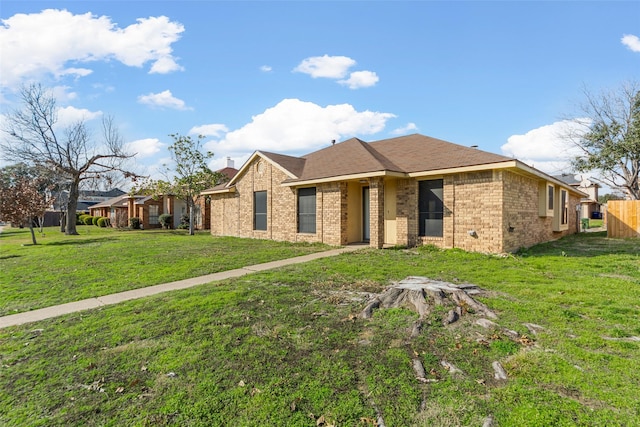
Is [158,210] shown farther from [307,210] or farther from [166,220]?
[307,210]

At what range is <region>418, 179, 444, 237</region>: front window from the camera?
11.7m

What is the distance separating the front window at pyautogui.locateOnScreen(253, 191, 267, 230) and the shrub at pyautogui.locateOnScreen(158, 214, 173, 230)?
52.9 feet

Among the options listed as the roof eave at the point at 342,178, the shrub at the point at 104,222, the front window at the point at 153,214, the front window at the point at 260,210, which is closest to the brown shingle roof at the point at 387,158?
the roof eave at the point at 342,178

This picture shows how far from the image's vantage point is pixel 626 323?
437cm

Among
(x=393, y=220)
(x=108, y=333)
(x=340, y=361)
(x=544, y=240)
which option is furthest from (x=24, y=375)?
(x=544, y=240)

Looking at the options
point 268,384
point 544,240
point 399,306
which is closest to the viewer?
point 268,384

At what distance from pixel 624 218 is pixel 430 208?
512 inches

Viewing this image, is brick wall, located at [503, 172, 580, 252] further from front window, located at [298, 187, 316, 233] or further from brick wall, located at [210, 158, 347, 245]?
front window, located at [298, 187, 316, 233]

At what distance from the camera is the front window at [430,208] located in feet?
38.4

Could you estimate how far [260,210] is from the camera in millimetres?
17734

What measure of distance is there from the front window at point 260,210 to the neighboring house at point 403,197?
5 centimetres

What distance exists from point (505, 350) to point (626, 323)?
7.11 ft

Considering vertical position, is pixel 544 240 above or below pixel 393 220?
below

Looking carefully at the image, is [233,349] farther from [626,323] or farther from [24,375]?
[626,323]
